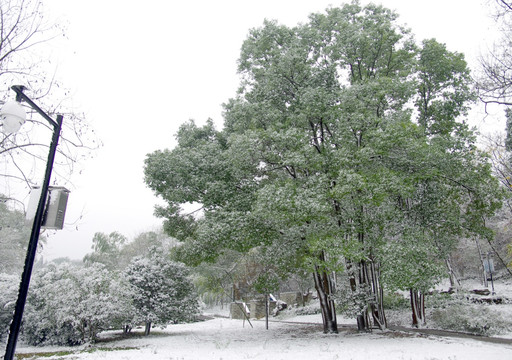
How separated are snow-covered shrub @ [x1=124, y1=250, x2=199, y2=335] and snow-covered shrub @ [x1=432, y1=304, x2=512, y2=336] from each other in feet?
34.9

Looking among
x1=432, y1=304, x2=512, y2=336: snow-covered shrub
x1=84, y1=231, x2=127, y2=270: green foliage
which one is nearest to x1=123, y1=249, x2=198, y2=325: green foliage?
x1=432, y1=304, x2=512, y2=336: snow-covered shrub

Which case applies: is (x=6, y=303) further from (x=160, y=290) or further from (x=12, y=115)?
(x=12, y=115)

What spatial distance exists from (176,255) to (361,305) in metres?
7.44

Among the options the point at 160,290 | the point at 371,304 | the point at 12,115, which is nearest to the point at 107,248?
the point at 160,290

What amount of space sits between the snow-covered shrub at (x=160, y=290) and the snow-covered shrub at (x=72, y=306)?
1.16 meters

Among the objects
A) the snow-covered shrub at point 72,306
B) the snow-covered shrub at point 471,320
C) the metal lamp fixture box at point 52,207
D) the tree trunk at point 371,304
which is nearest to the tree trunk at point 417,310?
the snow-covered shrub at point 471,320

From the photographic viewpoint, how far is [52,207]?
4.93m

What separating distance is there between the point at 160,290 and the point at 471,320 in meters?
12.1

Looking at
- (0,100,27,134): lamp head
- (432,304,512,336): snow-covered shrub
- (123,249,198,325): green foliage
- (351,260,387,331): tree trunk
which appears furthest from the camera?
(123,249,198,325): green foliage

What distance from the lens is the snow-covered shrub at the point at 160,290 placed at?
14.0m

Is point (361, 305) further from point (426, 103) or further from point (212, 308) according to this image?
point (212, 308)

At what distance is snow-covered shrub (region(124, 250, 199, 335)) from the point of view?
14.0 metres

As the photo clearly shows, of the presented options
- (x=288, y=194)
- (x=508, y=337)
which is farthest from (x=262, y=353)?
(x=508, y=337)

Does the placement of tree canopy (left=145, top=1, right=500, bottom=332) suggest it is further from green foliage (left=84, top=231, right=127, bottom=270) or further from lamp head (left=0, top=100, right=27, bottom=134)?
green foliage (left=84, top=231, right=127, bottom=270)
